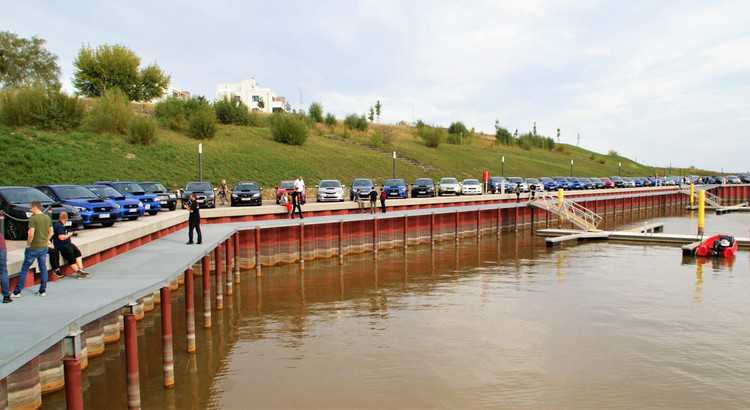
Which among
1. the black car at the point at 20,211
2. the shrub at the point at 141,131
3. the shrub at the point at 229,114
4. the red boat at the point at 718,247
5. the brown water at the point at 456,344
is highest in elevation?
the shrub at the point at 229,114

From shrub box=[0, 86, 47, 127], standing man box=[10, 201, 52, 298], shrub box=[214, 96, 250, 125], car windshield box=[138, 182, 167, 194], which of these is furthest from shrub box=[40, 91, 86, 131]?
Answer: standing man box=[10, 201, 52, 298]

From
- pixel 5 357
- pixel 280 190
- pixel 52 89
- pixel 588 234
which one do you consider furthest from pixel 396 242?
pixel 52 89

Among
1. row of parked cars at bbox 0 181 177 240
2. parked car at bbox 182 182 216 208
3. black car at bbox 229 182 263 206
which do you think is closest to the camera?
row of parked cars at bbox 0 181 177 240

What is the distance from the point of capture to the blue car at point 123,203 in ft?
76.1

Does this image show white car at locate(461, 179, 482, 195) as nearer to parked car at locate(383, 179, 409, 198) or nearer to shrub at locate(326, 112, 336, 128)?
parked car at locate(383, 179, 409, 198)

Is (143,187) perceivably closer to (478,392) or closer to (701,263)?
(478,392)

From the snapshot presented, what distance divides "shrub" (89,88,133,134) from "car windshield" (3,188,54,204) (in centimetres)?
3789

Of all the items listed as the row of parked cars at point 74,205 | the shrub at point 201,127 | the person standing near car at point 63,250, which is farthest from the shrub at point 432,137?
the person standing near car at point 63,250

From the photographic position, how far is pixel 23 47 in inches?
2992

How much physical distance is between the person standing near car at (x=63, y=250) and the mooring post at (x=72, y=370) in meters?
4.85

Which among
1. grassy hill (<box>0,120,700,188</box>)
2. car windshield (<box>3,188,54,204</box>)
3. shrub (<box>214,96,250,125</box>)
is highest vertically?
shrub (<box>214,96,250,125</box>)

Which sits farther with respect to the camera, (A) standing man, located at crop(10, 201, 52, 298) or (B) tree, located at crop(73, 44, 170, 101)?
(B) tree, located at crop(73, 44, 170, 101)

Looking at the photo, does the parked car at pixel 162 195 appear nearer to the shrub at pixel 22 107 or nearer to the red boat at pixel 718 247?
the shrub at pixel 22 107

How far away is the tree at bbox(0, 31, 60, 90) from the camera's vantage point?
7438 cm
